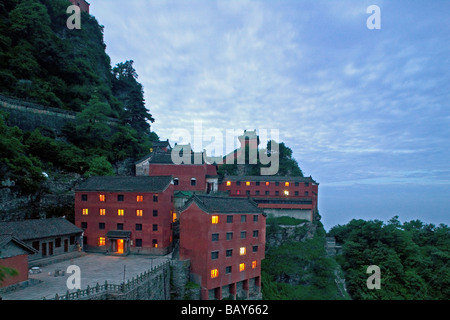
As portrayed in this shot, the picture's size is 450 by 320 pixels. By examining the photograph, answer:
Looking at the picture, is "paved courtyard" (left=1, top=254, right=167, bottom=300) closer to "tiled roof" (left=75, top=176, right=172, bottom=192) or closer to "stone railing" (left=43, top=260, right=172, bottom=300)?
"stone railing" (left=43, top=260, right=172, bottom=300)

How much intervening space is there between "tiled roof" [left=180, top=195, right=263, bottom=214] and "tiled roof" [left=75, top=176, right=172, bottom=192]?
6.16 meters

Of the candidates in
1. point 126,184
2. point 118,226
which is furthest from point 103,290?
point 126,184

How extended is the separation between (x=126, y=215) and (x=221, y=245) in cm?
1358

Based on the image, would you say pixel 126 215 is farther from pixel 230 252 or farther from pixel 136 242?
pixel 230 252

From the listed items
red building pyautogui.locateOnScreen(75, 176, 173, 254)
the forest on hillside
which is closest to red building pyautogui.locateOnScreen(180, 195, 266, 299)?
Answer: red building pyautogui.locateOnScreen(75, 176, 173, 254)

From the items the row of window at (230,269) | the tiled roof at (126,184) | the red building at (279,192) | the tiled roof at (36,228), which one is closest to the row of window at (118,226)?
the tiled roof at (36,228)

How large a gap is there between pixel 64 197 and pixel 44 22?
3788 centimetres

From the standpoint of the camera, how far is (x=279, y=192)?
51.9 m

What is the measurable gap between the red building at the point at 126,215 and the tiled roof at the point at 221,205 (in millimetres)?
5365

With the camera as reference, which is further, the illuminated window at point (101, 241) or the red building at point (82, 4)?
the red building at point (82, 4)

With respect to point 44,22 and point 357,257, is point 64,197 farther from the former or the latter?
point 357,257

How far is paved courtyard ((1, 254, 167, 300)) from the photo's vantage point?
1983 cm

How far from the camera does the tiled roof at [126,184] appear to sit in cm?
3509

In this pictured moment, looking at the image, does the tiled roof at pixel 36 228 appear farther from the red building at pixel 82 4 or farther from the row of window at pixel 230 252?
the red building at pixel 82 4
